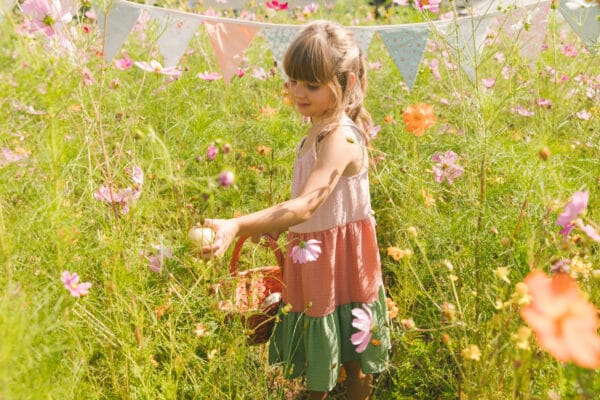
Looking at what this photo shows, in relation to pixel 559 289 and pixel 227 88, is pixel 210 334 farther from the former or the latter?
pixel 227 88

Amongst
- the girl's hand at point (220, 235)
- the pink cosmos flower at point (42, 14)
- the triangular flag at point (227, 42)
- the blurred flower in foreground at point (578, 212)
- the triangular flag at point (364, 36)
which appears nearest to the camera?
the blurred flower in foreground at point (578, 212)

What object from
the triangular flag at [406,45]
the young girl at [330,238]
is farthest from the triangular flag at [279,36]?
the young girl at [330,238]

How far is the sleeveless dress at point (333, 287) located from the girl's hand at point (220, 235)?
0.32 metres

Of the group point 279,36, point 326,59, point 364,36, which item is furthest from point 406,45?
point 326,59

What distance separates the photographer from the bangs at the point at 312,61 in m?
1.31

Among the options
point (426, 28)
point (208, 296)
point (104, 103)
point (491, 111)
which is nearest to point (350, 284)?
point (208, 296)

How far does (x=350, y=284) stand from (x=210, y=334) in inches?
16.1

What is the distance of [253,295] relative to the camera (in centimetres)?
139

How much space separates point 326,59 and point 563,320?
91 cm

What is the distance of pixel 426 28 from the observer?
220cm

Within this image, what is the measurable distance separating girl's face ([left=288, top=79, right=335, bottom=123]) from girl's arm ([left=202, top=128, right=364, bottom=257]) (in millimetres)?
100

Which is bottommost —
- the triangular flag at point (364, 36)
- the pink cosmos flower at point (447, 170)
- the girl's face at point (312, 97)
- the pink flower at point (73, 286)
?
the pink flower at point (73, 286)

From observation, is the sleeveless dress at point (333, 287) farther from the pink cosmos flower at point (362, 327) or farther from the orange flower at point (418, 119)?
the orange flower at point (418, 119)

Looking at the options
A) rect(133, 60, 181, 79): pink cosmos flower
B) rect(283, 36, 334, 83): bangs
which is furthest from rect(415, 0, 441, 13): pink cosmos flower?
rect(133, 60, 181, 79): pink cosmos flower
